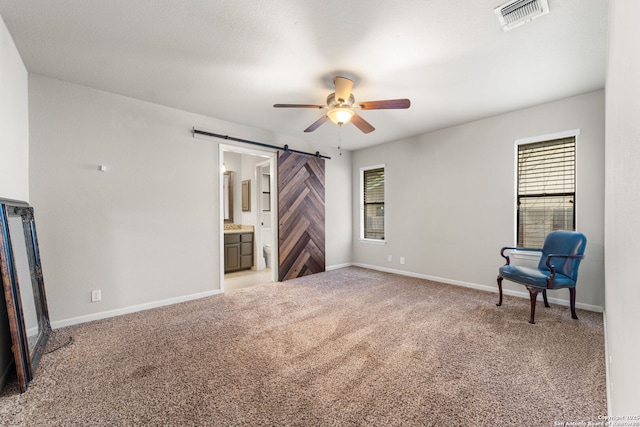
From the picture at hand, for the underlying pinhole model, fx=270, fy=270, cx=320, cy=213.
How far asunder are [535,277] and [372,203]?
10.6 feet

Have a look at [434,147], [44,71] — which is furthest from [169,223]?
[434,147]

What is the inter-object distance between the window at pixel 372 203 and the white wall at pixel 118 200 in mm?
3081

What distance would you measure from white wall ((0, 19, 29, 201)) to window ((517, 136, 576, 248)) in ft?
18.0

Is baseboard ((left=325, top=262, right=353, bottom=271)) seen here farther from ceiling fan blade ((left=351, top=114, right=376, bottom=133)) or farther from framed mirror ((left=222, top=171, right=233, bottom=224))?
ceiling fan blade ((left=351, top=114, right=376, bottom=133))

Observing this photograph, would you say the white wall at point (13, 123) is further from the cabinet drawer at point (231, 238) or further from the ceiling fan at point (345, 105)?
the cabinet drawer at point (231, 238)

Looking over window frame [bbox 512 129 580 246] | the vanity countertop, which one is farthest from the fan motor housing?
the vanity countertop

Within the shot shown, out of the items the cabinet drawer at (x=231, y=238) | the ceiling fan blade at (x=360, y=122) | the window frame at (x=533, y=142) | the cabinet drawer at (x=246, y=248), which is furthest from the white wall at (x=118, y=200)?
the window frame at (x=533, y=142)

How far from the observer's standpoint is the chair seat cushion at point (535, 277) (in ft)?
9.35

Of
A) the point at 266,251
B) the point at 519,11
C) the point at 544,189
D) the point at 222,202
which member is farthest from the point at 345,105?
the point at 266,251

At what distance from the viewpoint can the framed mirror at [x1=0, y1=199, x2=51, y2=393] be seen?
1820 mm

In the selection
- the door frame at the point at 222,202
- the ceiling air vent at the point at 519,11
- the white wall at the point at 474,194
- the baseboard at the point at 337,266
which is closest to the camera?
the ceiling air vent at the point at 519,11

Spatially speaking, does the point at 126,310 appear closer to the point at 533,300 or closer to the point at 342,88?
the point at 342,88

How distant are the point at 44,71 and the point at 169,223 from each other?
75.5 inches

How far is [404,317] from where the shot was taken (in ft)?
10.1
